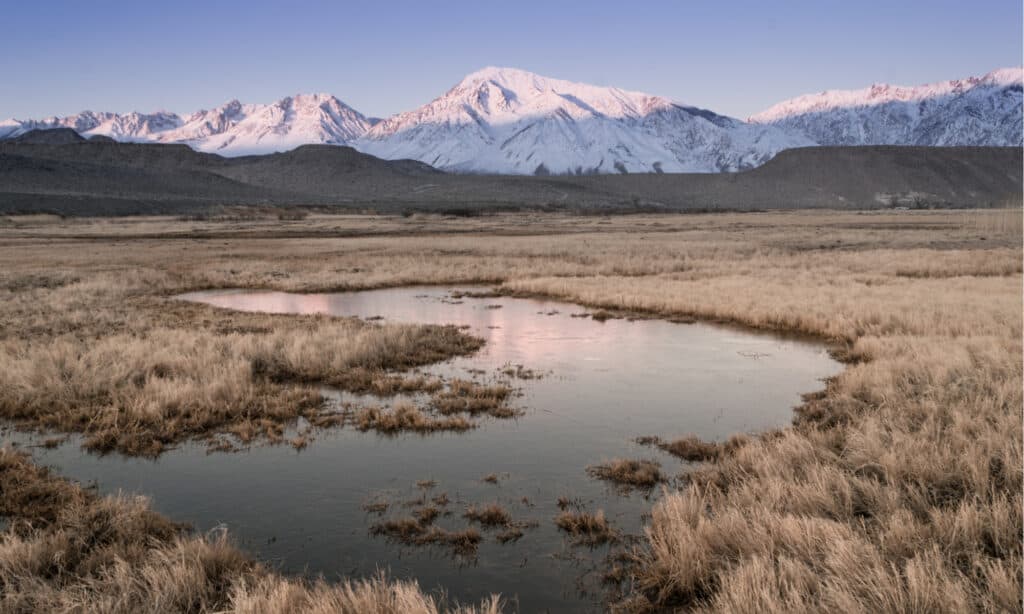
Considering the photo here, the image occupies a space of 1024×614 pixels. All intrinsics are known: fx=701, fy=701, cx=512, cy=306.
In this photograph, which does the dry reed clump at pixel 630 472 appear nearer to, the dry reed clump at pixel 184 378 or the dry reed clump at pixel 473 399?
the dry reed clump at pixel 473 399

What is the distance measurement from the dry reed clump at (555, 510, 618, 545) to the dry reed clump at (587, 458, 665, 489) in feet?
3.99

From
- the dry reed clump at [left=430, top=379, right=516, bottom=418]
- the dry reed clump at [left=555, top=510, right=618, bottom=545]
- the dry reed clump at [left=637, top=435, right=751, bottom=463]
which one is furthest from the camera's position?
the dry reed clump at [left=430, top=379, right=516, bottom=418]

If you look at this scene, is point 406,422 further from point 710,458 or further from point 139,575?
point 139,575

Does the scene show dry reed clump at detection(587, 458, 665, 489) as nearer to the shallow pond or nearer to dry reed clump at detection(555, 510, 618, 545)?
the shallow pond

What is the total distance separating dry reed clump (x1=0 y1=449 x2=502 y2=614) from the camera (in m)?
5.28

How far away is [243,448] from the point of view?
1021cm

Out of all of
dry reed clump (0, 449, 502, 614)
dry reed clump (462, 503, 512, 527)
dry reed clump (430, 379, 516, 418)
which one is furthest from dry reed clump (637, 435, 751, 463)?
dry reed clump (0, 449, 502, 614)

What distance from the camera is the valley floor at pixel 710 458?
5430mm

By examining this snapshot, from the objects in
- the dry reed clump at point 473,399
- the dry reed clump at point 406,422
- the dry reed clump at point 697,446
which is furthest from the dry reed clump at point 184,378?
the dry reed clump at point 697,446

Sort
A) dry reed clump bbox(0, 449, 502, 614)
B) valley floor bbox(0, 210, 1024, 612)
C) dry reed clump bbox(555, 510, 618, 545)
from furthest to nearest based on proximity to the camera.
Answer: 1. dry reed clump bbox(555, 510, 618, 545)
2. valley floor bbox(0, 210, 1024, 612)
3. dry reed clump bbox(0, 449, 502, 614)

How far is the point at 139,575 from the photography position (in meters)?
5.96

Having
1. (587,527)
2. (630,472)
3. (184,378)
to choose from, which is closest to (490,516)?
(587,527)

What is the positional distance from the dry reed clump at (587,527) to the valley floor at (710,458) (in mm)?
460

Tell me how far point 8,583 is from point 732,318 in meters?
19.2
